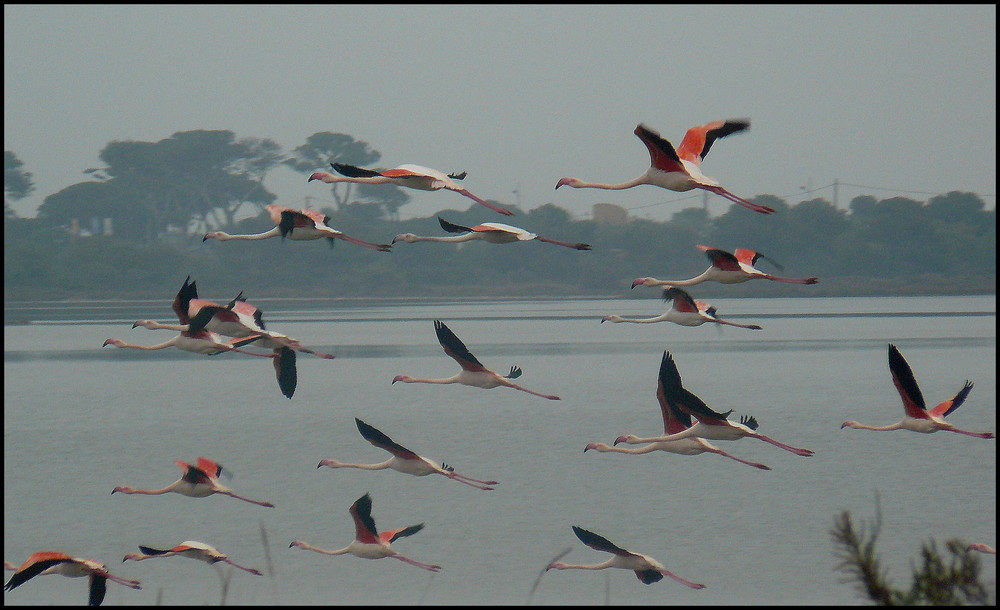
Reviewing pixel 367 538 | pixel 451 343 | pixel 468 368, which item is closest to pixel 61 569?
pixel 367 538

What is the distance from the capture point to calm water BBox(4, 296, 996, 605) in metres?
22.0

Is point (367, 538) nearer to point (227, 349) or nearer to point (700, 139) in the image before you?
point (227, 349)

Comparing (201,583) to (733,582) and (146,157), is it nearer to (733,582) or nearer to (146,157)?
(733,582)

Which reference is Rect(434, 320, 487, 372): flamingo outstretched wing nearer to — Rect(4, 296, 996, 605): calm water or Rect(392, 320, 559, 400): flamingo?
Rect(392, 320, 559, 400): flamingo

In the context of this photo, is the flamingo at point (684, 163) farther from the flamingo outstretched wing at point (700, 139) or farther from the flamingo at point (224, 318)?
the flamingo at point (224, 318)

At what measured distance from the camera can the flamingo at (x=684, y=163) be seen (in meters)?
10.1

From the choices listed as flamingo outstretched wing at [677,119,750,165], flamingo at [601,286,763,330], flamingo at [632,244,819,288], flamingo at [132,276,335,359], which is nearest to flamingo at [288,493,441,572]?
flamingo at [132,276,335,359]

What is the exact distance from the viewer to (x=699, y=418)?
496 inches

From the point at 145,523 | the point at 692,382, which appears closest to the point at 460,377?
the point at 145,523

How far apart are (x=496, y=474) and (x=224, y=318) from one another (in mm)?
18339

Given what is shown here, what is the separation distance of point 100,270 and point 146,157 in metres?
23.4

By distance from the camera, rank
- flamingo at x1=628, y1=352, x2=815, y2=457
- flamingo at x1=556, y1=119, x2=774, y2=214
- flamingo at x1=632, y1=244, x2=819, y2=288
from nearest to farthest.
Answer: flamingo at x1=556, y1=119, x2=774, y2=214 → flamingo at x1=628, y1=352, x2=815, y2=457 → flamingo at x1=632, y1=244, x2=819, y2=288

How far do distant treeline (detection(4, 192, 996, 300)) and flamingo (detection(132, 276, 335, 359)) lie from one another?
3474 inches

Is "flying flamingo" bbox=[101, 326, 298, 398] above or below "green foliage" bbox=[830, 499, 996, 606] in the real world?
above
